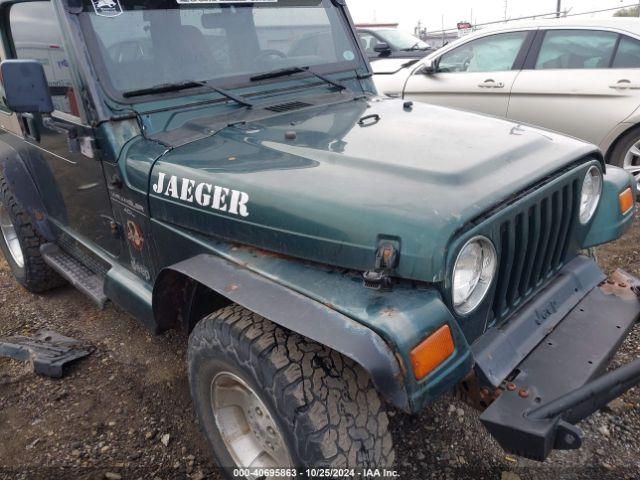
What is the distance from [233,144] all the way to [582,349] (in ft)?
5.14

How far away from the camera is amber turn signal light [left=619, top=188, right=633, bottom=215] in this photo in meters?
2.45

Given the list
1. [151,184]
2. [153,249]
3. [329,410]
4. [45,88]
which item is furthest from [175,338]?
[329,410]

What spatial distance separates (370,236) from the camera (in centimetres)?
163

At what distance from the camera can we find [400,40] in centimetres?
962

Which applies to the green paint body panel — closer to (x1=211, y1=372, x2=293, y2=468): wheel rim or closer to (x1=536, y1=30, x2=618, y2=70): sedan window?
(x1=211, y1=372, x2=293, y2=468): wheel rim

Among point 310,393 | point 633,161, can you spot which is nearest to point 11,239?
point 310,393

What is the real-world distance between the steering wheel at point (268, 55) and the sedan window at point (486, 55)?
333 cm

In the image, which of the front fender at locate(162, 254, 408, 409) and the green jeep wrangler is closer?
the front fender at locate(162, 254, 408, 409)

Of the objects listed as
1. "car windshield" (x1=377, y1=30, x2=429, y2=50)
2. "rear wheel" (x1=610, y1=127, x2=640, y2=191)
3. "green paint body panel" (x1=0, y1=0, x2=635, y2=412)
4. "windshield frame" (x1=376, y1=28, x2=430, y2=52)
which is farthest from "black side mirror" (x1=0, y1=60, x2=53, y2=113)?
"car windshield" (x1=377, y1=30, x2=429, y2=50)

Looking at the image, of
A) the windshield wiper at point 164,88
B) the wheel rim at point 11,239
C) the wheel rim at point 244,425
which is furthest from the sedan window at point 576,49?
the wheel rim at point 11,239

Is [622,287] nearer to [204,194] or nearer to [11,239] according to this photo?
[204,194]

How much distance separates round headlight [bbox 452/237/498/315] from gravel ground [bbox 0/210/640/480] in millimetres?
968

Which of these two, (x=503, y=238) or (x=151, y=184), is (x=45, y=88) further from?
(x=503, y=238)

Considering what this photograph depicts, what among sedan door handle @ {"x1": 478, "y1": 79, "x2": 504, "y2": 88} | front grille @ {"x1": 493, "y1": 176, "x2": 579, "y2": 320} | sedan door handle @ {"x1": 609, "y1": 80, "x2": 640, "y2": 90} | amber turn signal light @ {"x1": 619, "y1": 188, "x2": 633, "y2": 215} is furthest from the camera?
sedan door handle @ {"x1": 478, "y1": 79, "x2": 504, "y2": 88}
